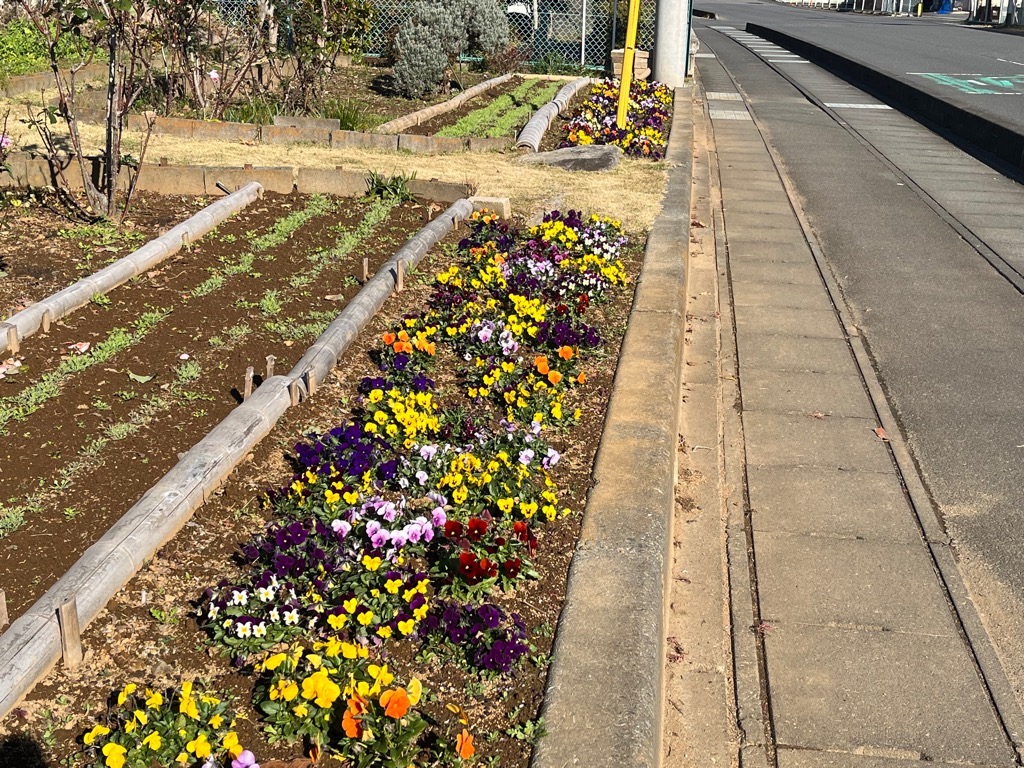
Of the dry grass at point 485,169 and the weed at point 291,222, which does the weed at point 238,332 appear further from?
the dry grass at point 485,169

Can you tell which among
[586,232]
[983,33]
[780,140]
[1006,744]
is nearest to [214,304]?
[586,232]

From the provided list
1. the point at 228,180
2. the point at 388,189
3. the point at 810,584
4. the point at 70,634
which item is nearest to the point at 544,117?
the point at 388,189

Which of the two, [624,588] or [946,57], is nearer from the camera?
[624,588]

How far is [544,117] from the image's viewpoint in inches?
524

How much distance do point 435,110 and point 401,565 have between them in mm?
11440

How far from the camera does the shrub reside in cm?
1524

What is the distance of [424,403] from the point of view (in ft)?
14.9

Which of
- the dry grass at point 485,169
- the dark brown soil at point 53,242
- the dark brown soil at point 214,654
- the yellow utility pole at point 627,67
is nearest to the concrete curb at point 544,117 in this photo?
the dry grass at point 485,169

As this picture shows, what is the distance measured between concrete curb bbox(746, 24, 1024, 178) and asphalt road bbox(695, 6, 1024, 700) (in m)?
0.56

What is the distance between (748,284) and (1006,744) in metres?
5.14

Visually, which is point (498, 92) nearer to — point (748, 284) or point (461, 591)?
point (748, 284)

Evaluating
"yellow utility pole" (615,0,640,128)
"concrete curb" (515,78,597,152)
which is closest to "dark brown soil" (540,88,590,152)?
"concrete curb" (515,78,597,152)

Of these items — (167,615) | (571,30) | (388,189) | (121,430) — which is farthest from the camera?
(571,30)

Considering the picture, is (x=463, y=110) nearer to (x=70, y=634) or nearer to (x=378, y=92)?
(x=378, y=92)
